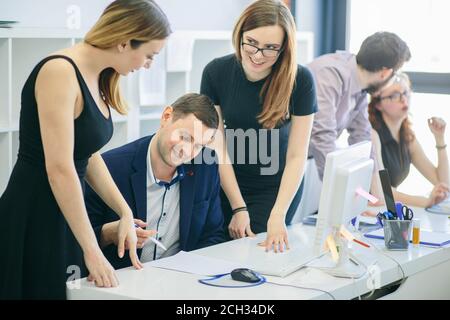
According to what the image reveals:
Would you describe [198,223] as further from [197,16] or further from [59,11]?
[197,16]

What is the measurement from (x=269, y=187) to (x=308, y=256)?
0.53 meters

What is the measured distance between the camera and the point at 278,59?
2.59m

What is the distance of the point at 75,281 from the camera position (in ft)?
6.53

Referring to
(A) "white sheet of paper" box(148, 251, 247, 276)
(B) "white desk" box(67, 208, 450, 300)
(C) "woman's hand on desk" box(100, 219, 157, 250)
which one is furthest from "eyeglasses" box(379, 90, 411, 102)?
(C) "woman's hand on desk" box(100, 219, 157, 250)

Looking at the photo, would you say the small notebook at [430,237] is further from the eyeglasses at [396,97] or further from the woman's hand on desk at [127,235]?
the woman's hand on desk at [127,235]

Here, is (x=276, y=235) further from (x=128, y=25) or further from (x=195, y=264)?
(x=128, y=25)

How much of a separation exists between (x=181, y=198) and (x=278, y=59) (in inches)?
23.2

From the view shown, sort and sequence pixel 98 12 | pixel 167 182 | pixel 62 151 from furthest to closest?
pixel 98 12 → pixel 167 182 → pixel 62 151

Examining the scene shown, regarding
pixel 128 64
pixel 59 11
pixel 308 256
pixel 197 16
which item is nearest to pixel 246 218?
pixel 308 256

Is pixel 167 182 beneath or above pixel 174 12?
beneath

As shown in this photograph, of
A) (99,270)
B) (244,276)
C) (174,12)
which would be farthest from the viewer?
(174,12)

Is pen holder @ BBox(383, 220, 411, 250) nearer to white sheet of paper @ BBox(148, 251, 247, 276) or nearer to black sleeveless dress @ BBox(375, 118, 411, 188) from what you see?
white sheet of paper @ BBox(148, 251, 247, 276)

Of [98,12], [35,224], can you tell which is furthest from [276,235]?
[98,12]
